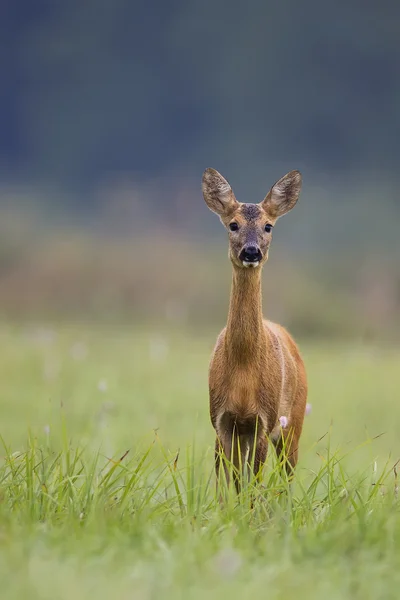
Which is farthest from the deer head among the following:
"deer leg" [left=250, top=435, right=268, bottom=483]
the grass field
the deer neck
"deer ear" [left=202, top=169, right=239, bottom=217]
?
the grass field

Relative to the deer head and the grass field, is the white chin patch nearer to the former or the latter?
the deer head

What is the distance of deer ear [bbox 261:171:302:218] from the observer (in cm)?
662

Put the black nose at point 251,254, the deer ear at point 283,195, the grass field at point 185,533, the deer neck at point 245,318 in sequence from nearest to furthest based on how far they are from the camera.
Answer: the grass field at point 185,533 < the black nose at point 251,254 < the deer neck at point 245,318 < the deer ear at point 283,195

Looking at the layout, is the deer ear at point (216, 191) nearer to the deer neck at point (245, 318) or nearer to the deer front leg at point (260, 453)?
the deer neck at point (245, 318)

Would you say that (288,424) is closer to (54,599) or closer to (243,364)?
(243,364)

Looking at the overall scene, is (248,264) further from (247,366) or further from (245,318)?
(247,366)

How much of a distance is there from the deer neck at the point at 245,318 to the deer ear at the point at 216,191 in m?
0.60

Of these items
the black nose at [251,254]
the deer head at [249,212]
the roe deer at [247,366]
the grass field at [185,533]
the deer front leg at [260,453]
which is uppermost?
the deer head at [249,212]

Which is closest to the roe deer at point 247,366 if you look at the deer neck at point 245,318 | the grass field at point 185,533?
the deer neck at point 245,318

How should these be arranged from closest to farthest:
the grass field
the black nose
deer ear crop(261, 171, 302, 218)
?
the grass field → the black nose → deer ear crop(261, 171, 302, 218)

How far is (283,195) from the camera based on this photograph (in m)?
6.71

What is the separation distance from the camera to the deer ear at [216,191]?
21.9ft

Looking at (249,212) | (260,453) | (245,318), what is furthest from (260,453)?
(249,212)

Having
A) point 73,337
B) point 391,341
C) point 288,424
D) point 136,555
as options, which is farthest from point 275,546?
point 391,341
